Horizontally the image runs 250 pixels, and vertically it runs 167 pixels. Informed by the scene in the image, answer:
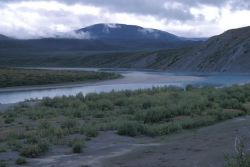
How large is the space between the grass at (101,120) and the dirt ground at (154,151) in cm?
52

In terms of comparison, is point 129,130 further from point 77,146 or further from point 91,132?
point 77,146

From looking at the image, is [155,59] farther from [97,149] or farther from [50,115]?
[97,149]

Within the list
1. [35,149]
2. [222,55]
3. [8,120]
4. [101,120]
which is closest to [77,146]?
[35,149]

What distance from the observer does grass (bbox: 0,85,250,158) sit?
15.7 metres

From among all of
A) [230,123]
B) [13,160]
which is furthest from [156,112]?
[13,160]

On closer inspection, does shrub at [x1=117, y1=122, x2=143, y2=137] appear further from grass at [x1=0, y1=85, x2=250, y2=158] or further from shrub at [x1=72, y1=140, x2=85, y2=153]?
shrub at [x1=72, y1=140, x2=85, y2=153]

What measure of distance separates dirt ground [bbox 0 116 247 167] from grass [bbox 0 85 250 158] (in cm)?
52

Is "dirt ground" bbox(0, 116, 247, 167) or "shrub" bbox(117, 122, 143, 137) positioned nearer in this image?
Answer: "dirt ground" bbox(0, 116, 247, 167)

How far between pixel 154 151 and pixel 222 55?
297 feet

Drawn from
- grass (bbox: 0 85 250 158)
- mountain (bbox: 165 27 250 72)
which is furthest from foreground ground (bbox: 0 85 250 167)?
mountain (bbox: 165 27 250 72)

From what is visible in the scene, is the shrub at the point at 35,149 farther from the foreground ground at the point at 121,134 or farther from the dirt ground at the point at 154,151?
the dirt ground at the point at 154,151

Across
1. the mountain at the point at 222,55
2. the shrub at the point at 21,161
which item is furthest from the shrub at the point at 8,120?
the mountain at the point at 222,55

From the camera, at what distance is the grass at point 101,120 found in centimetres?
1573

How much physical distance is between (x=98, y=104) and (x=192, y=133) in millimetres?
10254
